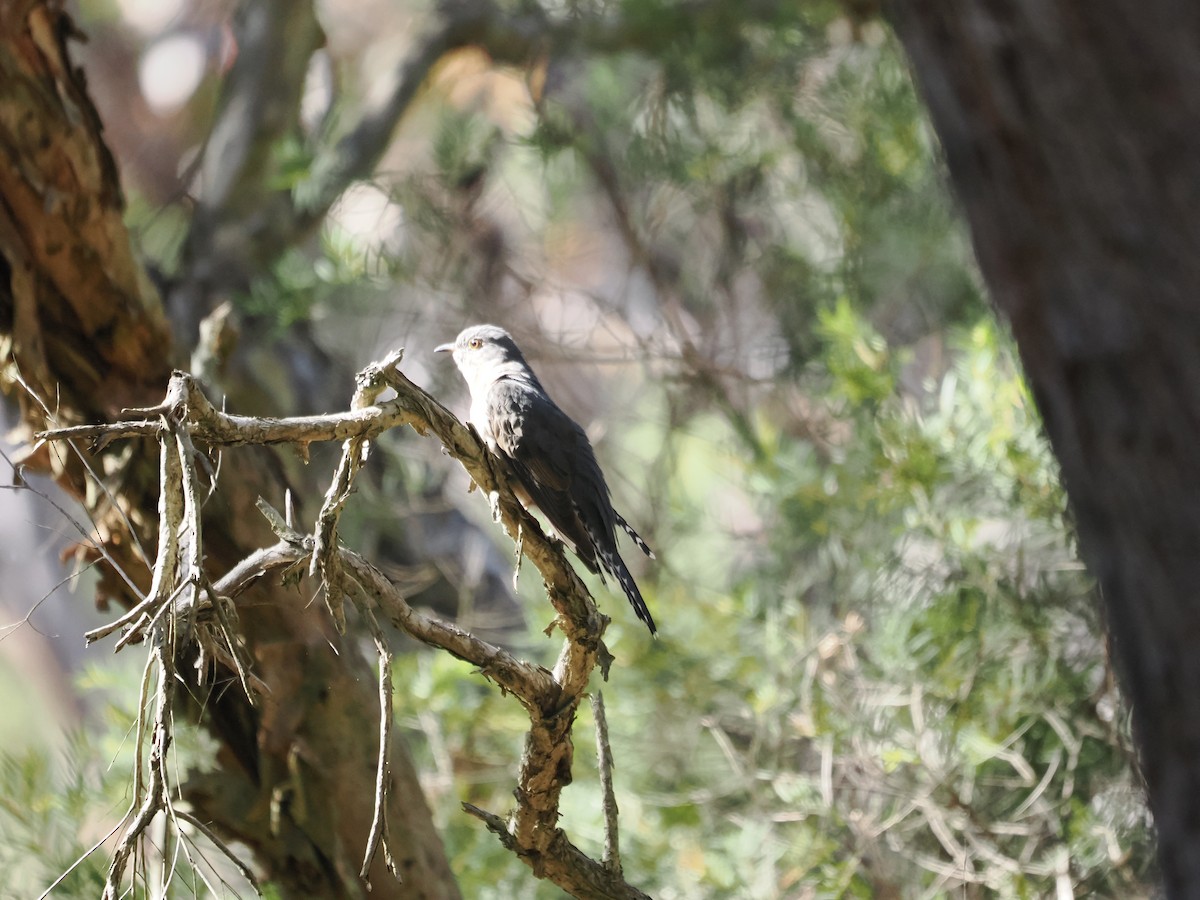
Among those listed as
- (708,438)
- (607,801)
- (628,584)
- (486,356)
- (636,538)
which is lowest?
(607,801)

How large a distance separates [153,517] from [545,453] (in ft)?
3.85

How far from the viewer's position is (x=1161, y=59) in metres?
1.32

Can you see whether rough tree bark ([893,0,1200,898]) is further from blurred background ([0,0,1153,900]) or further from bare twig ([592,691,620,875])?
blurred background ([0,0,1153,900])

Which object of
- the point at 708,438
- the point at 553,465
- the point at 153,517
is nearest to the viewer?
the point at 553,465

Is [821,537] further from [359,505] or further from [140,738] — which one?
[140,738]

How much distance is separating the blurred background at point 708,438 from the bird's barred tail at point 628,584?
4.14 ft

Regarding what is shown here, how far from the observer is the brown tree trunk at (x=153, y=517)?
334cm

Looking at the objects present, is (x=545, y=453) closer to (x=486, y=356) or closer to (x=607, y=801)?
(x=486, y=356)

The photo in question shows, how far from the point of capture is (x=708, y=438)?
7.09 metres

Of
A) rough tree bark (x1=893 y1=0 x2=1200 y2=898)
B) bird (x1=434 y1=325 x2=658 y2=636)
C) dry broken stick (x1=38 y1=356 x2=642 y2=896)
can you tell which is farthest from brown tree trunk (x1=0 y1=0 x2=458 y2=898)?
rough tree bark (x1=893 y1=0 x2=1200 y2=898)

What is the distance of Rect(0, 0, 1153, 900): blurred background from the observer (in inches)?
177

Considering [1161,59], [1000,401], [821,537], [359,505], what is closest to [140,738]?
[1161,59]

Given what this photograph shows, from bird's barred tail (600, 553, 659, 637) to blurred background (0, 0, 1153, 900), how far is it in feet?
4.14

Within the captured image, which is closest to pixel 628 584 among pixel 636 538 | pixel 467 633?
pixel 636 538
